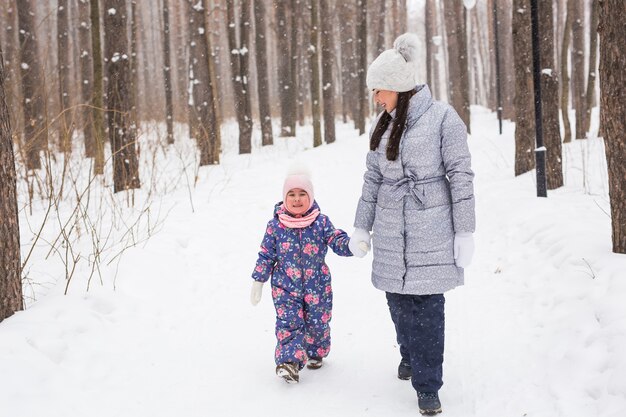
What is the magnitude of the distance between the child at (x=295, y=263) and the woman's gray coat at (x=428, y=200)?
52 cm

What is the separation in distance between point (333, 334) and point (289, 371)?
35.7 inches

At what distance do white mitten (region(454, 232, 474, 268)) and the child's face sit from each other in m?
0.98

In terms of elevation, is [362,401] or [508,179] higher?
[508,179]

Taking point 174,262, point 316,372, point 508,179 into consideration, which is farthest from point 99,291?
point 508,179

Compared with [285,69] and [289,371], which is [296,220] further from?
[285,69]

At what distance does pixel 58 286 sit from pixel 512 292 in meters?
3.69

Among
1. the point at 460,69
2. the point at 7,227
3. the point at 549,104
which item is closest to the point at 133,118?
the point at 7,227

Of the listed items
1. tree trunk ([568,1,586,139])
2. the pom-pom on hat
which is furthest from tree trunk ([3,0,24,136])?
tree trunk ([568,1,586,139])

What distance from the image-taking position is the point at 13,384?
2.76 meters

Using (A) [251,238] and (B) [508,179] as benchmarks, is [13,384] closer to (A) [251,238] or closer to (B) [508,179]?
(A) [251,238]

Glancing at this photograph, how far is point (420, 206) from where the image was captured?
111 inches

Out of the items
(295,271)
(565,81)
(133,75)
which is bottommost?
(295,271)

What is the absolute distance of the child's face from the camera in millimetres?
3291

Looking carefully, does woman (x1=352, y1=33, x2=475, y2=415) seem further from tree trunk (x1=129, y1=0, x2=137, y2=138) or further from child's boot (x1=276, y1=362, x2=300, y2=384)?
tree trunk (x1=129, y1=0, x2=137, y2=138)
